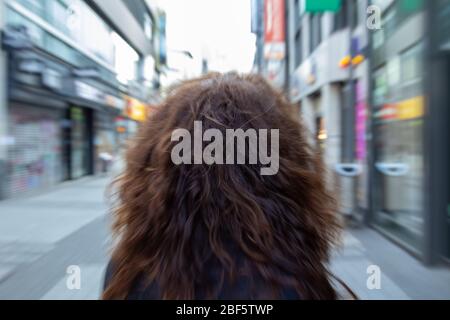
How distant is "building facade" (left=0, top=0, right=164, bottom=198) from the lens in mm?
10211

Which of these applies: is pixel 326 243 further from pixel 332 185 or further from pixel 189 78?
pixel 189 78

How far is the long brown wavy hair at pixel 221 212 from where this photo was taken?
1.11 metres

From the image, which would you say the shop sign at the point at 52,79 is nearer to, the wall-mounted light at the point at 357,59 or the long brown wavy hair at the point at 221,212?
the wall-mounted light at the point at 357,59

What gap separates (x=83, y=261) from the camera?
5.19 metres

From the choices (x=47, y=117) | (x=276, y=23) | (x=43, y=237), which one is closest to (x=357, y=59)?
(x=43, y=237)

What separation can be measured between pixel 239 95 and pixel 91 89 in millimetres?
14751

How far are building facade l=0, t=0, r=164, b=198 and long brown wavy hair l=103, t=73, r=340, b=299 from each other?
531cm

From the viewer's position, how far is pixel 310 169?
1.30m

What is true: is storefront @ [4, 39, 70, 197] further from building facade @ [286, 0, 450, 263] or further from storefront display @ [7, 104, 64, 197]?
building facade @ [286, 0, 450, 263]

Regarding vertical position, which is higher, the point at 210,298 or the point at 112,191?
the point at 112,191

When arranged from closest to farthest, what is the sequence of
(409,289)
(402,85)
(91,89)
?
(409,289) < (402,85) < (91,89)

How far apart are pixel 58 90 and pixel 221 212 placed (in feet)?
39.8

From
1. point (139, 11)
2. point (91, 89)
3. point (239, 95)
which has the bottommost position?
point (239, 95)
